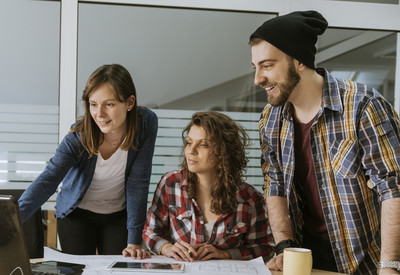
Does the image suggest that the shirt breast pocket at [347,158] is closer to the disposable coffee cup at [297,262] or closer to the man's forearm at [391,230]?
the man's forearm at [391,230]

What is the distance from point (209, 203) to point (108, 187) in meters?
0.51

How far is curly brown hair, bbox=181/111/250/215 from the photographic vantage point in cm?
194

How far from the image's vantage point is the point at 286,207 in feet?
5.52

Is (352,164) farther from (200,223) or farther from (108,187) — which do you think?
(108,187)

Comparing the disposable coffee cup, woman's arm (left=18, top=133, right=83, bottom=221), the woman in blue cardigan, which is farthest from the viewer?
the woman in blue cardigan


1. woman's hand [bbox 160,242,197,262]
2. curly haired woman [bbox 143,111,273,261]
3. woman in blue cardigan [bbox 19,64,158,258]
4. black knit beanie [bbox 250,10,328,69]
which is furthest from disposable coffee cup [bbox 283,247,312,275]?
woman in blue cardigan [bbox 19,64,158,258]

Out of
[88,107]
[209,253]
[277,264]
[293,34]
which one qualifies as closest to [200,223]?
[209,253]

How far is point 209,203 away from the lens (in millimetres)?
1980

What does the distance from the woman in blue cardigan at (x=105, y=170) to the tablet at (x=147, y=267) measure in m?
0.45

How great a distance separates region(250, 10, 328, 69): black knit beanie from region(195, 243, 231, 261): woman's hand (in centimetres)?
78

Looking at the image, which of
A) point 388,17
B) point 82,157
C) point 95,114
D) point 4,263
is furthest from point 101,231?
point 388,17

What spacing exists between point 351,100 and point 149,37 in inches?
75.6

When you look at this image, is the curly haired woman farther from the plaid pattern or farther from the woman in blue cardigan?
the plaid pattern

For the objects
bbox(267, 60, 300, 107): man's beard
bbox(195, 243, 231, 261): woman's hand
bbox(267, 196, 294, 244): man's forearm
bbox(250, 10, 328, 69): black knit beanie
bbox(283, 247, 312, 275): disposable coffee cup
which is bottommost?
bbox(195, 243, 231, 261): woman's hand
